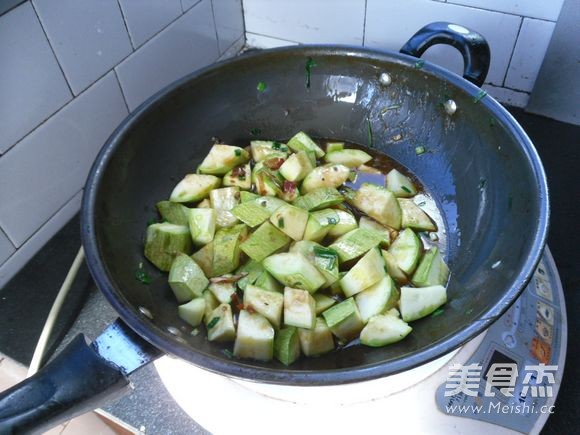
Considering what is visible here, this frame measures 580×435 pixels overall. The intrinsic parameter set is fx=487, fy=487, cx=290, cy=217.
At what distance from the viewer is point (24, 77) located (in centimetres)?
71

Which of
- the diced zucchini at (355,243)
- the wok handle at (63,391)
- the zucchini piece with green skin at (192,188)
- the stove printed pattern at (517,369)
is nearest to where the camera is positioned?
the wok handle at (63,391)

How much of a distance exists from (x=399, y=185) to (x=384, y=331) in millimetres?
320

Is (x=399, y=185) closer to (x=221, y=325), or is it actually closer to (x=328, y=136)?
(x=328, y=136)

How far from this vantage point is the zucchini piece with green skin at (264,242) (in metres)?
0.75

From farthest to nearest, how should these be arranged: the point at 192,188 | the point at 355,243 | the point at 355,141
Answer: the point at 355,141 < the point at 192,188 < the point at 355,243

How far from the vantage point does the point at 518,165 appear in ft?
2.26

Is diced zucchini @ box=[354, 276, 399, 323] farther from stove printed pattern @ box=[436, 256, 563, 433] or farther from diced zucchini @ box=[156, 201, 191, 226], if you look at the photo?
diced zucchini @ box=[156, 201, 191, 226]

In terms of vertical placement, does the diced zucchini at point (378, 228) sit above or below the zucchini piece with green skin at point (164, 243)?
below

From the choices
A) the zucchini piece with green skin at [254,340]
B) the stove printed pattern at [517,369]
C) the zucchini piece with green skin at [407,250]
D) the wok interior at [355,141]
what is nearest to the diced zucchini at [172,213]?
the wok interior at [355,141]

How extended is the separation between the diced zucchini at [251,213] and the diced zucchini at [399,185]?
9.3 inches

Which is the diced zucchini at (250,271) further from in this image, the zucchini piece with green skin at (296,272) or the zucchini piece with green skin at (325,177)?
the zucchini piece with green skin at (325,177)

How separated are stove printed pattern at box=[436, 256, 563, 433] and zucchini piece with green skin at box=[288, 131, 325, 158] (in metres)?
0.43

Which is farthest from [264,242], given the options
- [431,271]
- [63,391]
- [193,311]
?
[63,391]

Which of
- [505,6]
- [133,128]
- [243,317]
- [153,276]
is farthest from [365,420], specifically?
[505,6]
